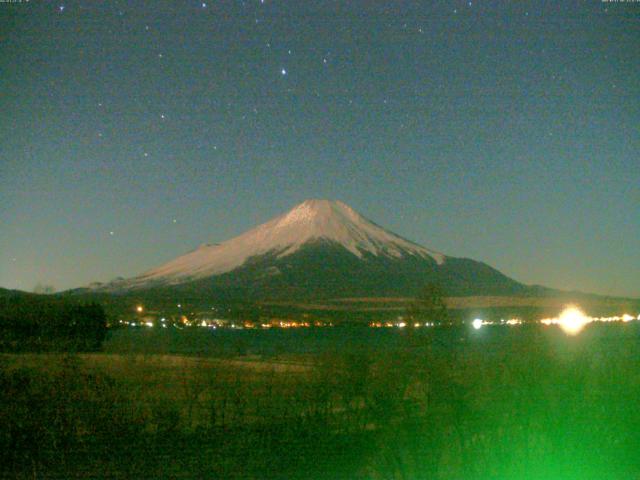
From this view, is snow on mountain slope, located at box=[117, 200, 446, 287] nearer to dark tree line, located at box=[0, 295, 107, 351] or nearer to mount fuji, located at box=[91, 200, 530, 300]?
mount fuji, located at box=[91, 200, 530, 300]

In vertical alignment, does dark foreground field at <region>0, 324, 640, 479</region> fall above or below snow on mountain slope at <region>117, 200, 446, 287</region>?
below

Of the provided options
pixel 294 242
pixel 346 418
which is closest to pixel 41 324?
pixel 346 418

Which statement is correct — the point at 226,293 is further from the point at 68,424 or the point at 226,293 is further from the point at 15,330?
the point at 68,424

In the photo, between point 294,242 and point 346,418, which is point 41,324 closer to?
point 346,418

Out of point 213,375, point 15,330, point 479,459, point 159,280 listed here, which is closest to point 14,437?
point 213,375

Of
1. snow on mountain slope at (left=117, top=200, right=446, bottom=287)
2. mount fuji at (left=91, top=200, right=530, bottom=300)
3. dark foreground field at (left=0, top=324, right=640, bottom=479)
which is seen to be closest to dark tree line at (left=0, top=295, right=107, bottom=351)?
dark foreground field at (left=0, top=324, right=640, bottom=479)

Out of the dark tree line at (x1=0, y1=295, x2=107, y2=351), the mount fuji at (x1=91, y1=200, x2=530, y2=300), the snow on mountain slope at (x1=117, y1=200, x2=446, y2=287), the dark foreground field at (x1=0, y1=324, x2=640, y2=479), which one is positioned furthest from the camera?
the snow on mountain slope at (x1=117, y1=200, x2=446, y2=287)

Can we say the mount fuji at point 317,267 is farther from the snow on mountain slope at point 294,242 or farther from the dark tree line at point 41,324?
the dark tree line at point 41,324
